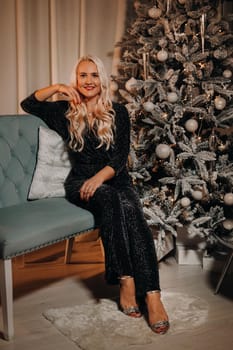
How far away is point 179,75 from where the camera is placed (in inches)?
118

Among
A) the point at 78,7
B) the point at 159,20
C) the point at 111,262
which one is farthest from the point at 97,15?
the point at 111,262

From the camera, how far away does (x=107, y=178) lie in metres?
2.59

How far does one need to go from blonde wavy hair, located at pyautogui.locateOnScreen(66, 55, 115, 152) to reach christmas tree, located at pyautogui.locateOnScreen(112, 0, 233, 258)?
29cm

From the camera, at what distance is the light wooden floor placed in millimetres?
2199

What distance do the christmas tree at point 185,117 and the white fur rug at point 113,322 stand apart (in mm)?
475

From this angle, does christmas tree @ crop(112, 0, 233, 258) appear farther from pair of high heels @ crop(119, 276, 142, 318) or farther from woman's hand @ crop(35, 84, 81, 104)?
pair of high heels @ crop(119, 276, 142, 318)

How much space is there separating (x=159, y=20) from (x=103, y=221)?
4.27 ft

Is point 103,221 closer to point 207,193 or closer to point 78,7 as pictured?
point 207,193

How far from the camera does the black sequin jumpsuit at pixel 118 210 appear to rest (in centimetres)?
238

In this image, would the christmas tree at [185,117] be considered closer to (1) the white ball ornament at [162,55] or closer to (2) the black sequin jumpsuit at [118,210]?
(1) the white ball ornament at [162,55]

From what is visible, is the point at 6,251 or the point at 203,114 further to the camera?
the point at 203,114

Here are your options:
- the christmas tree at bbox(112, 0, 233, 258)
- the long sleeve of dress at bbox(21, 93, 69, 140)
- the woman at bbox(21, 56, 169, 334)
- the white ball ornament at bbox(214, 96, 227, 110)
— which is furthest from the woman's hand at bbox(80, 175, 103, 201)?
the white ball ornament at bbox(214, 96, 227, 110)

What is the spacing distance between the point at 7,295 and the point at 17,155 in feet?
2.84

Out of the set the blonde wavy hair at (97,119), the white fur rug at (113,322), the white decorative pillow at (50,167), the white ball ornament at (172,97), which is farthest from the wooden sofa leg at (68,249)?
the white ball ornament at (172,97)
